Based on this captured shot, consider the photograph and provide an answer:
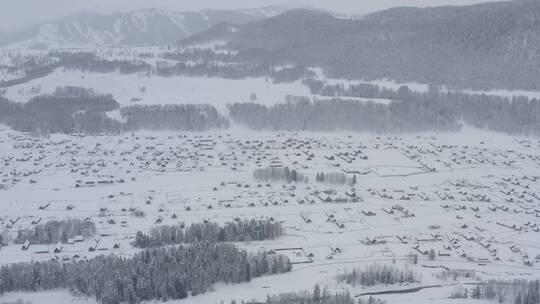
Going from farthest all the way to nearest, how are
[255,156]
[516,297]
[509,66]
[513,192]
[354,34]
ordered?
[354,34] → [509,66] → [255,156] → [513,192] → [516,297]

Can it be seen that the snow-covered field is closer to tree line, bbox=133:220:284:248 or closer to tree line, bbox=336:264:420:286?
tree line, bbox=336:264:420:286

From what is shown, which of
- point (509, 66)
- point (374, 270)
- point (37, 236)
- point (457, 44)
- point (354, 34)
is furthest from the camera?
point (354, 34)

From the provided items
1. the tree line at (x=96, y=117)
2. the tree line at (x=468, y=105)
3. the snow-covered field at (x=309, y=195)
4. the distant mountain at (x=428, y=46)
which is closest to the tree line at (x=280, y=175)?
the snow-covered field at (x=309, y=195)

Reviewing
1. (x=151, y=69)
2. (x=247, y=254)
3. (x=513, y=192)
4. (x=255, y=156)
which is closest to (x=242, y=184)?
(x=255, y=156)

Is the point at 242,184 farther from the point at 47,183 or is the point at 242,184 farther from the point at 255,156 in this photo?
the point at 47,183

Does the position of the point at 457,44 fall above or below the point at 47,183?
above

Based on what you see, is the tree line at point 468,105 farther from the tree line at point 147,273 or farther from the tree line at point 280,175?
the tree line at point 147,273

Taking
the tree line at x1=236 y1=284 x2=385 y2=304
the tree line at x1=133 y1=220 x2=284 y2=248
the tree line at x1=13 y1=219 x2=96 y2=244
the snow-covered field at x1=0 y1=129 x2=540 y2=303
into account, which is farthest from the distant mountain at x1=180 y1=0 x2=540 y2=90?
the tree line at x1=13 y1=219 x2=96 y2=244
